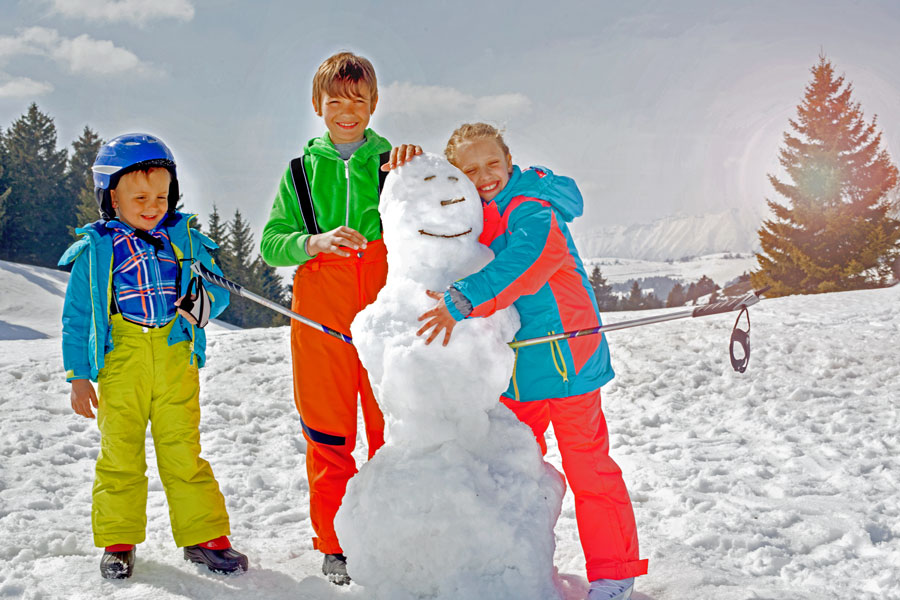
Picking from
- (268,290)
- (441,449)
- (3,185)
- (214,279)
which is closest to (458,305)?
(441,449)

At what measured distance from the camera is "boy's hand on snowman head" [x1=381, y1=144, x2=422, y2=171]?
2.44 meters

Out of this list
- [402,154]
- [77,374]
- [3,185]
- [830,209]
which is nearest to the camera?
[402,154]

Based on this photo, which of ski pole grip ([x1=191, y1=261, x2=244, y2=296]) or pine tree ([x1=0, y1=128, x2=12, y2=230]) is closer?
ski pole grip ([x1=191, y1=261, x2=244, y2=296])

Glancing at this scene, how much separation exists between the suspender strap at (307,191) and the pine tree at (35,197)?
113 feet

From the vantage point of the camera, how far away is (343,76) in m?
2.68

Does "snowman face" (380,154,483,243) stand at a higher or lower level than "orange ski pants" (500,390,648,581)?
higher

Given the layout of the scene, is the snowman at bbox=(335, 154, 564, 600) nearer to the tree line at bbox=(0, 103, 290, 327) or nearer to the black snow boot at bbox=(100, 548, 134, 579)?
the black snow boot at bbox=(100, 548, 134, 579)

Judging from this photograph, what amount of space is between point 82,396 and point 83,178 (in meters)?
38.9

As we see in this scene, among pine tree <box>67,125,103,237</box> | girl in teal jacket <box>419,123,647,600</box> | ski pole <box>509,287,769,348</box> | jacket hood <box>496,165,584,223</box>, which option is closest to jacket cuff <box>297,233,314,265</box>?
girl in teal jacket <box>419,123,647,600</box>

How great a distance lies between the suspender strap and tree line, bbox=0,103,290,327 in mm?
27694

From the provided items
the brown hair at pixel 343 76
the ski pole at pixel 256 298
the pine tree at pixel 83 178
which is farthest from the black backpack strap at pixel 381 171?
the pine tree at pixel 83 178

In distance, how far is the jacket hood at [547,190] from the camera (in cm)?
248

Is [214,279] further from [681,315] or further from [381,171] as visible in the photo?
[681,315]

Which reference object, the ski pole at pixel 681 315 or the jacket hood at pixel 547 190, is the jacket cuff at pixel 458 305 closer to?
the ski pole at pixel 681 315
